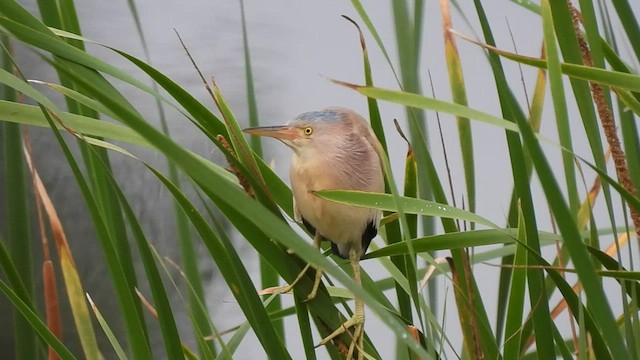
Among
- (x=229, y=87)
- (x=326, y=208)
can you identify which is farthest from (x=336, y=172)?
(x=229, y=87)

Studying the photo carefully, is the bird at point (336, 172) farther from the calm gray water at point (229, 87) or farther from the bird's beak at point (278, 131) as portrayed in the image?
the calm gray water at point (229, 87)

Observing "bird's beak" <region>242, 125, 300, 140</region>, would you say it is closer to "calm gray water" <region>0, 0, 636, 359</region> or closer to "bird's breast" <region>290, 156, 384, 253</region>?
"bird's breast" <region>290, 156, 384, 253</region>

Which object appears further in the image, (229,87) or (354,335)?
(229,87)

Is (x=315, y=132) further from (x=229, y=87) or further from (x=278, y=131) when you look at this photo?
(x=229, y=87)

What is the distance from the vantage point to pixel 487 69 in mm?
1565

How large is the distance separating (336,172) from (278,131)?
49 millimetres

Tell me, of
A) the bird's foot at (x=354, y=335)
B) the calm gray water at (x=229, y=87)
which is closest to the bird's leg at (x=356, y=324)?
the bird's foot at (x=354, y=335)

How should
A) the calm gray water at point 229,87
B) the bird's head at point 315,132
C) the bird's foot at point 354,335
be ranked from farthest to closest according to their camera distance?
1. the calm gray water at point 229,87
2. the bird's head at point 315,132
3. the bird's foot at point 354,335

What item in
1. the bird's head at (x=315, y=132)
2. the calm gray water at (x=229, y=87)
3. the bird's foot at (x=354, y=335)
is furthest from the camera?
the calm gray water at (x=229, y=87)

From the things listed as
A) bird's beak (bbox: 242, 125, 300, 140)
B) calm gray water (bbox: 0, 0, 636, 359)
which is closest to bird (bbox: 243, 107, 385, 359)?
bird's beak (bbox: 242, 125, 300, 140)

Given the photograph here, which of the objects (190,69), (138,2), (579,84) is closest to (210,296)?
(190,69)

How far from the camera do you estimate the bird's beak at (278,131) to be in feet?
1.72

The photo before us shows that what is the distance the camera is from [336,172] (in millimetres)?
541

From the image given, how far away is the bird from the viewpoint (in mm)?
527
